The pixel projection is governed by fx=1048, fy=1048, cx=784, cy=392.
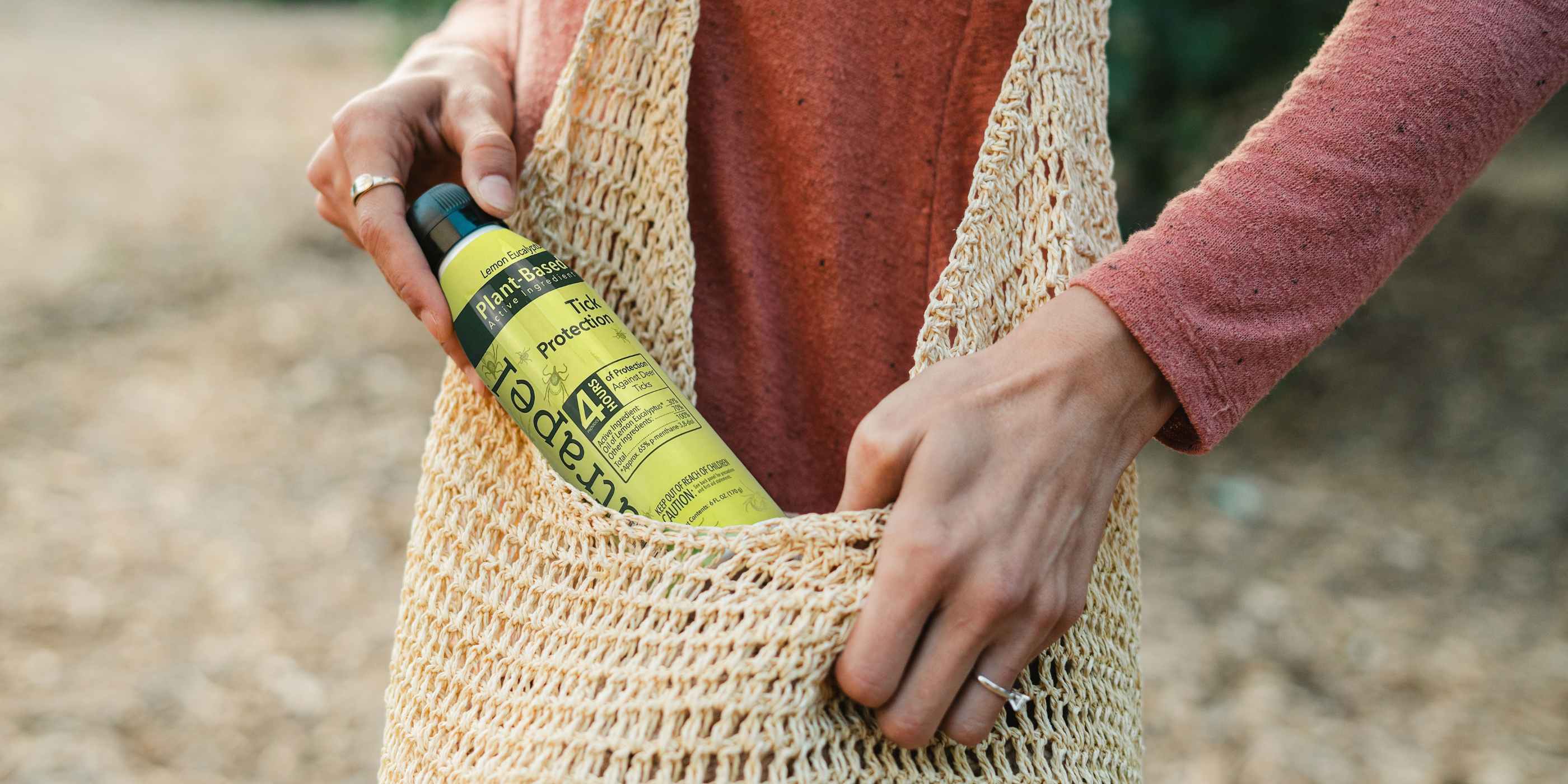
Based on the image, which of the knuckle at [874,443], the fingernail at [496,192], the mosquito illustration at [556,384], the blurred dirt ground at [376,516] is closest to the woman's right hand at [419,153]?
the fingernail at [496,192]

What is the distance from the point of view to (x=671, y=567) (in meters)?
0.78

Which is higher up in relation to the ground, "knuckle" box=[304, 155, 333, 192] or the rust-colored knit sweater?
"knuckle" box=[304, 155, 333, 192]

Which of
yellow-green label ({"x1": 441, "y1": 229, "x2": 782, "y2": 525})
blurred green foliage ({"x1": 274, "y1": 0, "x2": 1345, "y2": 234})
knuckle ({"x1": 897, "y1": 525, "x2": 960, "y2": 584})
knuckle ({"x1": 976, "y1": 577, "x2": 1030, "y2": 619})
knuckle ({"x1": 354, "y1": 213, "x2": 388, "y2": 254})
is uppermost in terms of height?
knuckle ({"x1": 354, "y1": 213, "x2": 388, "y2": 254})

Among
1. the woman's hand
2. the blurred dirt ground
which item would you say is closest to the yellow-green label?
the woman's hand

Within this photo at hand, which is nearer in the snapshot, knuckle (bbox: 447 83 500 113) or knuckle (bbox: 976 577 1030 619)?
knuckle (bbox: 976 577 1030 619)

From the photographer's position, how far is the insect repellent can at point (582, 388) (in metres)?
0.82

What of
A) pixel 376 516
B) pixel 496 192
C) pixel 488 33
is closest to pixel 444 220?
pixel 496 192

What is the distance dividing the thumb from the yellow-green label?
0.10 ft

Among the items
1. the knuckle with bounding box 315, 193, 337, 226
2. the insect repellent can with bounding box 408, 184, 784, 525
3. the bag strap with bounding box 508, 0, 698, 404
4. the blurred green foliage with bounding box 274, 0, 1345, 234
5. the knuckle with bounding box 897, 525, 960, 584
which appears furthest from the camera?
the blurred green foliage with bounding box 274, 0, 1345, 234

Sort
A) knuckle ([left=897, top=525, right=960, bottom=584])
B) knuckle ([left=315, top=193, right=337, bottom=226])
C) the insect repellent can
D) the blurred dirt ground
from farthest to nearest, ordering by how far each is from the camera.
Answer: the blurred dirt ground
knuckle ([left=315, top=193, right=337, bottom=226])
the insect repellent can
knuckle ([left=897, top=525, right=960, bottom=584])

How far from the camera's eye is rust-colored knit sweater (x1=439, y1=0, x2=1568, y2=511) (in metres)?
0.76

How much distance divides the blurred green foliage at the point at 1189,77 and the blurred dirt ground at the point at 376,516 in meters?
0.93

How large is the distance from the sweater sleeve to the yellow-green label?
0.33m

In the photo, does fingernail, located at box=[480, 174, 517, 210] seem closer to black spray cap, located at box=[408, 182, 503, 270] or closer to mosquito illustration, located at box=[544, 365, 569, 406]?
black spray cap, located at box=[408, 182, 503, 270]
